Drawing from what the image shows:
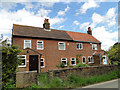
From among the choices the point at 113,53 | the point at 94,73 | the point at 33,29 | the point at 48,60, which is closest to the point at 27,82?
the point at 94,73

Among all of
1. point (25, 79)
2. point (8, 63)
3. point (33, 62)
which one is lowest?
point (25, 79)

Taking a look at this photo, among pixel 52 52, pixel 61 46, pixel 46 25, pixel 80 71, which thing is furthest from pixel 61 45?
pixel 80 71

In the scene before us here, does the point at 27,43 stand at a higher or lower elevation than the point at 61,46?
higher

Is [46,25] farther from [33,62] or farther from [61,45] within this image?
[33,62]

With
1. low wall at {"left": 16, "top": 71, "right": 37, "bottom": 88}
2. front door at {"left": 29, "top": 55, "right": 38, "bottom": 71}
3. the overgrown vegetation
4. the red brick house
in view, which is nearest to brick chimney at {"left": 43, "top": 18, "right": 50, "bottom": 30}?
the red brick house

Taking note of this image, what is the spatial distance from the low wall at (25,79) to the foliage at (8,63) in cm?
39

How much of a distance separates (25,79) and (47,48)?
10.8 m

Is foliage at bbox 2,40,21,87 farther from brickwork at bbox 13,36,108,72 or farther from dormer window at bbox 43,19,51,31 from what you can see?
dormer window at bbox 43,19,51,31

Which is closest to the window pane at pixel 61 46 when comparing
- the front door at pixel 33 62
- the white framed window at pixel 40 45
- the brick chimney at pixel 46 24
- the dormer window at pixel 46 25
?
the white framed window at pixel 40 45

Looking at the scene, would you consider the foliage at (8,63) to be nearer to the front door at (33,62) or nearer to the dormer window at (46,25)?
the front door at (33,62)

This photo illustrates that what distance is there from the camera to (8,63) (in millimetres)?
6324

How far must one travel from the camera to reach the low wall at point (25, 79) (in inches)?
249

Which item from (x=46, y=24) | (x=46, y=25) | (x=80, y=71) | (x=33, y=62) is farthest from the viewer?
(x=46, y=25)

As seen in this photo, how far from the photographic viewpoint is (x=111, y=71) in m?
11.2
